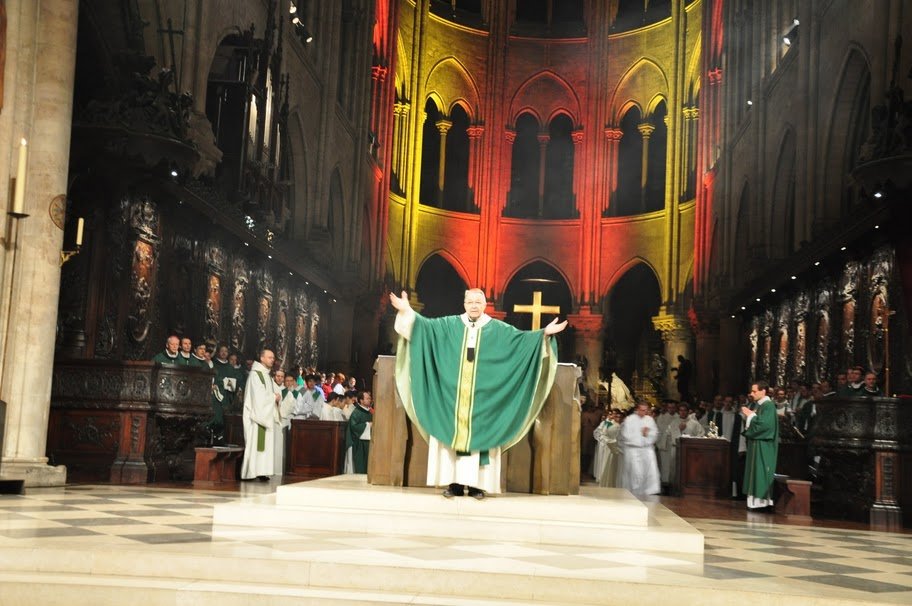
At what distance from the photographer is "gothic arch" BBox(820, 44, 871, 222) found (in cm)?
1831

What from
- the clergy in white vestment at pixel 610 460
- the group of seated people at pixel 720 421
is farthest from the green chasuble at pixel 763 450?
the clergy in white vestment at pixel 610 460

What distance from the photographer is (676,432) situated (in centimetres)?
1986

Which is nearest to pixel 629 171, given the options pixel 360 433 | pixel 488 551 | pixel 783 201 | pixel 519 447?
pixel 783 201

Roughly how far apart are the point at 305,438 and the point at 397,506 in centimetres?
808

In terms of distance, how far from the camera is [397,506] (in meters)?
7.72

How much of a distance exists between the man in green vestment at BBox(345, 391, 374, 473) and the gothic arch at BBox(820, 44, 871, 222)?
28.3 ft

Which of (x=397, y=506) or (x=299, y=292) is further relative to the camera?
(x=299, y=292)

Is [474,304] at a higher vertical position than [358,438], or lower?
higher

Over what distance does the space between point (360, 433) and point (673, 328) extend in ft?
69.4

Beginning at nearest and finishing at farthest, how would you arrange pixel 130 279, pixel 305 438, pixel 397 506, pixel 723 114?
pixel 397 506 → pixel 130 279 → pixel 305 438 → pixel 723 114

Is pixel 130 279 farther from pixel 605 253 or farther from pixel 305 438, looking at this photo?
pixel 605 253

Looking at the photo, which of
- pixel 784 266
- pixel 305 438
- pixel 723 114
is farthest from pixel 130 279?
pixel 723 114

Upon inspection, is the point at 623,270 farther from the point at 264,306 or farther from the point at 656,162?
the point at 264,306

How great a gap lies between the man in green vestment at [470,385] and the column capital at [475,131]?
30.6 m
